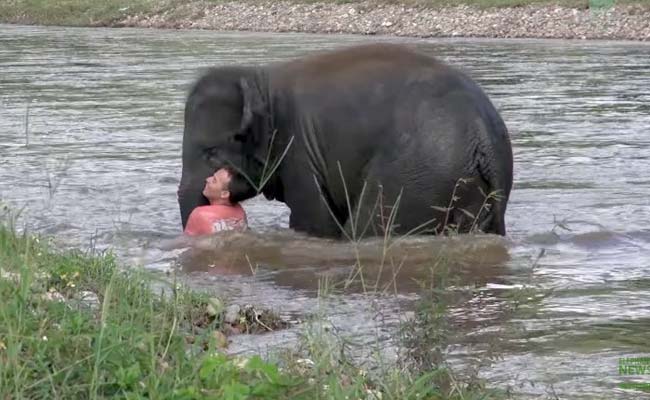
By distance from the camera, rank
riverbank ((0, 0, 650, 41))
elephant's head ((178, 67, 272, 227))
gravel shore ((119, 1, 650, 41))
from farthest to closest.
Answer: riverbank ((0, 0, 650, 41))
gravel shore ((119, 1, 650, 41))
elephant's head ((178, 67, 272, 227))

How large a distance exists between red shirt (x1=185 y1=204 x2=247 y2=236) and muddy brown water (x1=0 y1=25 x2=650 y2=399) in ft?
0.27

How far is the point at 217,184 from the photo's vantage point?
29.3ft

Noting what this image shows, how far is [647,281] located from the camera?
8.04 meters

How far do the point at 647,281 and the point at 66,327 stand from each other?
382cm

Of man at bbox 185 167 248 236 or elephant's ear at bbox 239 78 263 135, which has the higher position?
elephant's ear at bbox 239 78 263 135

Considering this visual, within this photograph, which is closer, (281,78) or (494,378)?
(494,378)

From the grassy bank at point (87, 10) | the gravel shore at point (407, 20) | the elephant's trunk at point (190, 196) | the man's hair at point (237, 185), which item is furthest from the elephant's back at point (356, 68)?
the grassy bank at point (87, 10)

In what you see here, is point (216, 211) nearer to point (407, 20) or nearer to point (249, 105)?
point (249, 105)

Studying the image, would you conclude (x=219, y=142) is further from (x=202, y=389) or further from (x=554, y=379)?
(x=202, y=389)

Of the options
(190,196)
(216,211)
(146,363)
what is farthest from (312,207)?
(146,363)

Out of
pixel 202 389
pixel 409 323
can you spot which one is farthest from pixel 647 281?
pixel 202 389

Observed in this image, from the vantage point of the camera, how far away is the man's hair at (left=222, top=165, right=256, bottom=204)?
898 cm

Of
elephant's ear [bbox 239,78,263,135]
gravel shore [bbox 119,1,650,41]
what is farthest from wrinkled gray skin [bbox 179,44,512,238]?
gravel shore [bbox 119,1,650,41]

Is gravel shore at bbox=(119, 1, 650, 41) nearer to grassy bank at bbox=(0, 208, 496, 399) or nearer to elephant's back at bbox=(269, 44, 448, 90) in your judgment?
elephant's back at bbox=(269, 44, 448, 90)
